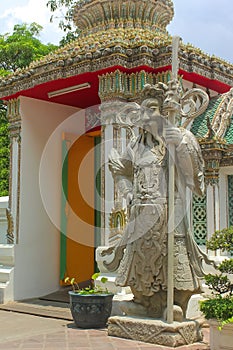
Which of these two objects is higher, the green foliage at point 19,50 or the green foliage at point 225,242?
the green foliage at point 19,50

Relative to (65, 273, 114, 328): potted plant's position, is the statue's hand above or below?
above

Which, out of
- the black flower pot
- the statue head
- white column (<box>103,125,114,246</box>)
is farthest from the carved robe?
white column (<box>103,125,114,246</box>)

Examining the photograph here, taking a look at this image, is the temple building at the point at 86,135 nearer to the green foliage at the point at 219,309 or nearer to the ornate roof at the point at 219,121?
the ornate roof at the point at 219,121

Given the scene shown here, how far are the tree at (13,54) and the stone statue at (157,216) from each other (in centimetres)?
934

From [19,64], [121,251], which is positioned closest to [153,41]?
[121,251]

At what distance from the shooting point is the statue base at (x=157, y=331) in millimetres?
5539

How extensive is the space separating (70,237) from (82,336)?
3.94 metres

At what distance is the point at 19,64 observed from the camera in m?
16.6

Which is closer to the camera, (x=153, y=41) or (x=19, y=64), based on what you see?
(x=153, y=41)

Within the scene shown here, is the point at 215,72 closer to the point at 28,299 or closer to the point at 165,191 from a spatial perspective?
the point at 165,191

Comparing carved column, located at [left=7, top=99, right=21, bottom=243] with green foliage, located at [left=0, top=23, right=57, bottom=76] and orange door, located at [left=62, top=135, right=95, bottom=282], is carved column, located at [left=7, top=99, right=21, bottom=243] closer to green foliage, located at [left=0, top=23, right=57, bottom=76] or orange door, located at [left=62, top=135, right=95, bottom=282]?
orange door, located at [left=62, top=135, right=95, bottom=282]

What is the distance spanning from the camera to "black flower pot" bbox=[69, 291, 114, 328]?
663 centimetres

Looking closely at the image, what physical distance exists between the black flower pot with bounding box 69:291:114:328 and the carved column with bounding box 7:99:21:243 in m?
2.78

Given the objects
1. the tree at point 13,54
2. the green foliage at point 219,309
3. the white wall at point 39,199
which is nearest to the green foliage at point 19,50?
the tree at point 13,54
